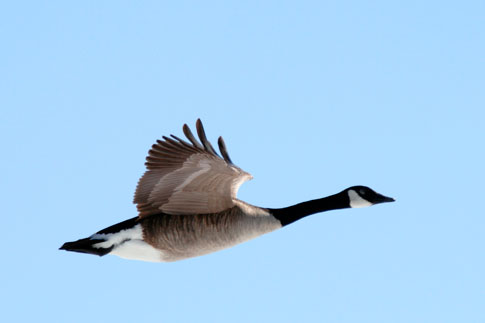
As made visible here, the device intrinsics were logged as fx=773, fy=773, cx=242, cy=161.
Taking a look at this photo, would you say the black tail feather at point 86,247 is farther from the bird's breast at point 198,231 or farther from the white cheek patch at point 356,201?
the white cheek patch at point 356,201

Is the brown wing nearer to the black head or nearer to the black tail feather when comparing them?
the black tail feather

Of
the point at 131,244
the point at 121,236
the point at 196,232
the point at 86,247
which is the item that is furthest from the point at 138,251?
the point at 196,232

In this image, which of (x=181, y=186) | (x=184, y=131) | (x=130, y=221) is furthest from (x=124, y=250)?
(x=184, y=131)

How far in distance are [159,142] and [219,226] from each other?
4.60ft

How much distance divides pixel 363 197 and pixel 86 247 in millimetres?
3902

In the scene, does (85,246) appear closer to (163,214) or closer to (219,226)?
(163,214)

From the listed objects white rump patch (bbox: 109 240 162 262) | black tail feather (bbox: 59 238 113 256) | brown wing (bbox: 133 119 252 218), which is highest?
brown wing (bbox: 133 119 252 218)

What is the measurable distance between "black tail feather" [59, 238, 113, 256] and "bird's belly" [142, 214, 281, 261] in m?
0.59

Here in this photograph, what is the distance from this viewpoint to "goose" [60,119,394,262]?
9508mm

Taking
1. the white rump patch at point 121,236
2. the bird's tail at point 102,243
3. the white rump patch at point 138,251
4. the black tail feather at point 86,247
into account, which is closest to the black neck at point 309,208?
the white rump patch at point 138,251

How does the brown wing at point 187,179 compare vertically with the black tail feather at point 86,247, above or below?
above

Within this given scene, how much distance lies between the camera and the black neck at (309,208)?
10.3 m

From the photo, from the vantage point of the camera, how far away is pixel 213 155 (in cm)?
906

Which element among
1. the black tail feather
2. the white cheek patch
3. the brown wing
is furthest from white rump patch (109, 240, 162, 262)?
the white cheek patch
